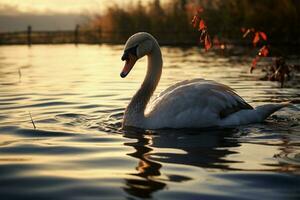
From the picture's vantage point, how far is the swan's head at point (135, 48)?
774 cm

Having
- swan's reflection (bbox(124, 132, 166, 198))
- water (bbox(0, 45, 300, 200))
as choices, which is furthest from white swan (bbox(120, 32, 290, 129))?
swan's reflection (bbox(124, 132, 166, 198))

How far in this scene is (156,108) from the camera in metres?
7.52

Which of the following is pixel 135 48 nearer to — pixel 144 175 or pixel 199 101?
pixel 199 101

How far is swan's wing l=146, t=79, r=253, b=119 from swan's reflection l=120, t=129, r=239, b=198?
0.29 metres

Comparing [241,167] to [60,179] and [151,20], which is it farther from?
[151,20]

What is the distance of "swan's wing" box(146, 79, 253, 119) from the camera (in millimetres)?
7301

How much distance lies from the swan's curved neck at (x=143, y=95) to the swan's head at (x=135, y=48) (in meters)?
0.14

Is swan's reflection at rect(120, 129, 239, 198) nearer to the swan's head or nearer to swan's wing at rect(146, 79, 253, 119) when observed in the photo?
swan's wing at rect(146, 79, 253, 119)

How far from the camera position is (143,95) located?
26.2 ft

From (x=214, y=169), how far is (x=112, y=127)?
2.81 metres

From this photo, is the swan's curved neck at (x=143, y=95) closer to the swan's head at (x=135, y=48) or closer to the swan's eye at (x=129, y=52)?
the swan's head at (x=135, y=48)

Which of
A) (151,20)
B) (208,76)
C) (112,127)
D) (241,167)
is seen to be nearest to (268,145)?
(241,167)

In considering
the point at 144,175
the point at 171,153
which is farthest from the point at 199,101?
the point at 144,175

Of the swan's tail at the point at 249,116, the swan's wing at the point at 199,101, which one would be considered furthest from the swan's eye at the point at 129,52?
the swan's tail at the point at 249,116
